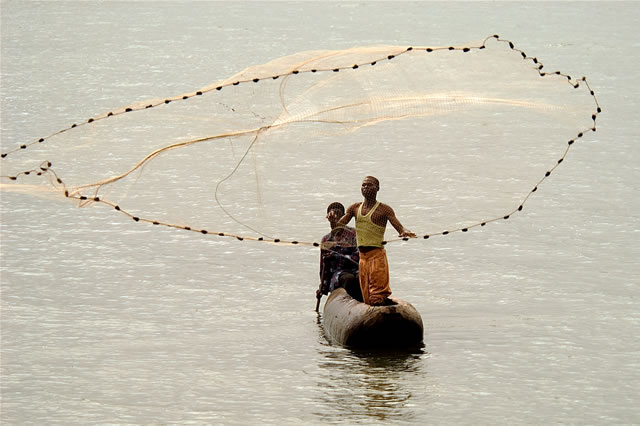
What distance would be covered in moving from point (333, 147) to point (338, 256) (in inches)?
522

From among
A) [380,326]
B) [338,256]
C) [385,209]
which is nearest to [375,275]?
[380,326]

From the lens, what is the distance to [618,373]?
50.1 ft

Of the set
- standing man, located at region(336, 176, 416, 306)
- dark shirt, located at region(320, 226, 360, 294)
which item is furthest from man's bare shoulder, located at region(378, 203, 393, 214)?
dark shirt, located at region(320, 226, 360, 294)

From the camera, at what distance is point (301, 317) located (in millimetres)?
17453

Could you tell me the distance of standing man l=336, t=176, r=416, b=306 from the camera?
48.5ft

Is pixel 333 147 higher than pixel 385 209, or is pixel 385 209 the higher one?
pixel 333 147

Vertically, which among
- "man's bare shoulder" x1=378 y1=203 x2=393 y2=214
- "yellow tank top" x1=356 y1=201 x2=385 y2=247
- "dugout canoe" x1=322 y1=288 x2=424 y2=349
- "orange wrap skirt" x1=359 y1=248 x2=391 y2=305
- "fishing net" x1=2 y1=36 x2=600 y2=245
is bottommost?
"dugout canoe" x1=322 y1=288 x2=424 y2=349

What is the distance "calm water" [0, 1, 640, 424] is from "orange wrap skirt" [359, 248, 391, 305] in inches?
28.2

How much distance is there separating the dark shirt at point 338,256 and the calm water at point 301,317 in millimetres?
819

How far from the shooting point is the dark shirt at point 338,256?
15609 millimetres

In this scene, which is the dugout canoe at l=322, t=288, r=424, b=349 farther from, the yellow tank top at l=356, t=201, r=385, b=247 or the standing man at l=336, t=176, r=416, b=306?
the yellow tank top at l=356, t=201, r=385, b=247

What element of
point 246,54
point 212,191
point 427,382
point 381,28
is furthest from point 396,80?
point 381,28

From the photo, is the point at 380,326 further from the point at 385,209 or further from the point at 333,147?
the point at 333,147

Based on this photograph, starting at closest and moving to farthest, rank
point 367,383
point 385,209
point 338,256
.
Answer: point 367,383 → point 385,209 → point 338,256
